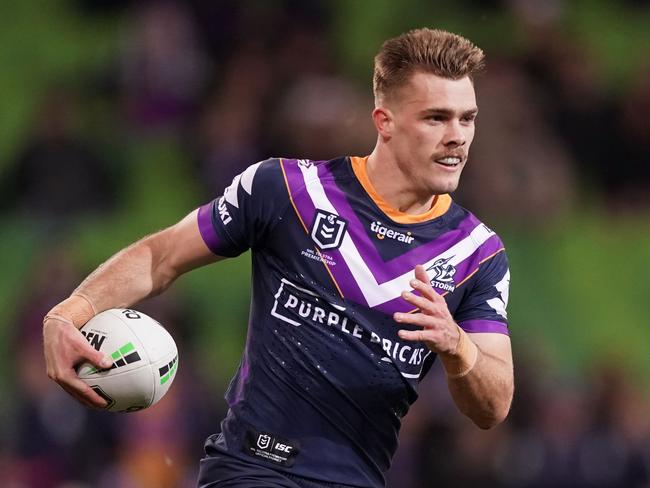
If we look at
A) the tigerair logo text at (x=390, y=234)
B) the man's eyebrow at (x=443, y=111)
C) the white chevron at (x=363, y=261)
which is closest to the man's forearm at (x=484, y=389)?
the white chevron at (x=363, y=261)

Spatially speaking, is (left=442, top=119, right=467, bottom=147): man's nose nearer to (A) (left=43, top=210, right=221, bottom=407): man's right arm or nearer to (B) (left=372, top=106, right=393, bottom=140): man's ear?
(B) (left=372, top=106, right=393, bottom=140): man's ear

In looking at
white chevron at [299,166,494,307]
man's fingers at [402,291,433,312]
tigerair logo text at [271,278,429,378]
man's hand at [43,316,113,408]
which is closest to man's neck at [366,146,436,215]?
white chevron at [299,166,494,307]

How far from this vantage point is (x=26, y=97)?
13023mm

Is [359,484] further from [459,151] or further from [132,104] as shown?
[132,104]

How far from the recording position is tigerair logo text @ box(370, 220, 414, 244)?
5.38m

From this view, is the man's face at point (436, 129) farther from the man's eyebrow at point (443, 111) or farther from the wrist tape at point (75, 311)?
the wrist tape at point (75, 311)

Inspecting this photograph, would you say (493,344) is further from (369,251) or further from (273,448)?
(273,448)

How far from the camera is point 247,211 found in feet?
17.7

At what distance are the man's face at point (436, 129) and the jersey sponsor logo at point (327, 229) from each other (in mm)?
356

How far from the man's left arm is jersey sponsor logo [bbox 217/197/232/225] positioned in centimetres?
87

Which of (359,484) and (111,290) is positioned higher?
(111,290)

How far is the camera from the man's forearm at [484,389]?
5059 mm

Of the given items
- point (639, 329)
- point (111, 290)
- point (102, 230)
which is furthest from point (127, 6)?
point (111, 290)

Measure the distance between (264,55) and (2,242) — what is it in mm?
2968
